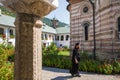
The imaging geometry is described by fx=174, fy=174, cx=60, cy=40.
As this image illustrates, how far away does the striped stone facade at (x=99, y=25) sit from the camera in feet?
46.2

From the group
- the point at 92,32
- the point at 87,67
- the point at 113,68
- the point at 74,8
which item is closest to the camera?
the point at 113,68

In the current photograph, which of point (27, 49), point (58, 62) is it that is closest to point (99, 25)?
point (58, 62)

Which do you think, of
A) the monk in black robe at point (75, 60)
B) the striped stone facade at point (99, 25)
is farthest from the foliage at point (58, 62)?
the striped stone facade at point (99, 25)

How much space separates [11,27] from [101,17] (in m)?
26.7

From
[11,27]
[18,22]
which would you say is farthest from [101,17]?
[11,27]

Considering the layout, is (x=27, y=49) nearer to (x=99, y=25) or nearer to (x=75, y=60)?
(x=75, y=60)

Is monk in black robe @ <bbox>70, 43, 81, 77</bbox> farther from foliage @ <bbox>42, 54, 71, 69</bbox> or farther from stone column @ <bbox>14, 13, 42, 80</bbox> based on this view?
stone column @ <bbox>14, 13, 42, 80</bbox>

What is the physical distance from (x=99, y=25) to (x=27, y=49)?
49.7 feet

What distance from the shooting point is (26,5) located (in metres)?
2.20

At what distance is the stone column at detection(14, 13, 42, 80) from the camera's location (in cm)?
226

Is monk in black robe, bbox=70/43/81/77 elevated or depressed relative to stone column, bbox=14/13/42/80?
depressed

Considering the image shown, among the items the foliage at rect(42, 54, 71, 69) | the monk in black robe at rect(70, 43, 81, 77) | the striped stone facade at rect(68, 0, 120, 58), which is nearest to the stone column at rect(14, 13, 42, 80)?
the monk in black robe at rect(70, 43, 81, 77)

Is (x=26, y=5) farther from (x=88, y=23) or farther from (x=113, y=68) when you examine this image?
(x=88, y=23)

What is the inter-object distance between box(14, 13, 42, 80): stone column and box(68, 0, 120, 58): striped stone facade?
41.1 feet
